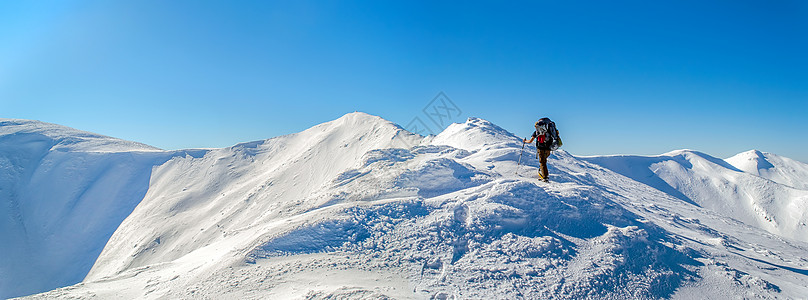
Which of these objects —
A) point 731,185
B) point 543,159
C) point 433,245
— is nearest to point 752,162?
point 731,185

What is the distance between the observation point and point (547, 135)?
17.6ft

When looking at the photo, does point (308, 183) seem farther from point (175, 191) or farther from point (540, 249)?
point (540, 249)

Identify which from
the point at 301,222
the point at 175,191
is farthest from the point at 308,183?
the point at 301,222

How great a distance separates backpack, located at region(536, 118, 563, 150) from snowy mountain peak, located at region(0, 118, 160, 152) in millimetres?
57180

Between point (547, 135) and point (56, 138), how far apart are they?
63097 mm

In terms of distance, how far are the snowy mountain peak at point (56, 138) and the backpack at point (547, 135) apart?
2251 inches

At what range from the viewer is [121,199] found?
1486 inches

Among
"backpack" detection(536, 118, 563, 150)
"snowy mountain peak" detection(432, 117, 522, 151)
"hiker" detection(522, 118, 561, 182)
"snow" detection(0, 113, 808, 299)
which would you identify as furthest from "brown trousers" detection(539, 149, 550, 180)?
"snowy mountain peak" detection(432, 117, 522, 151)

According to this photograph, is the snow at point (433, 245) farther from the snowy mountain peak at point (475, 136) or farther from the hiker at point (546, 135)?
the hiker at point (546, 135)

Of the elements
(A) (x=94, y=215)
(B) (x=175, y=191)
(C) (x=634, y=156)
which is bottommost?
(A) (x=94, y=215)

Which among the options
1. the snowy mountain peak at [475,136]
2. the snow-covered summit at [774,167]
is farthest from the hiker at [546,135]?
the snow-covered summit at [774,167]

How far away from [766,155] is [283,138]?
10055 cm

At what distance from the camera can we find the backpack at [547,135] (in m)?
5.38

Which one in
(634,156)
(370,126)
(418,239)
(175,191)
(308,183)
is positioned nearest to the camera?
(418,239)
